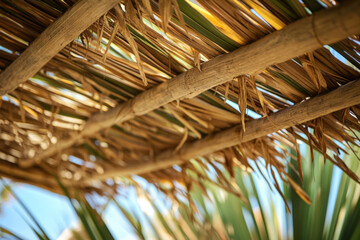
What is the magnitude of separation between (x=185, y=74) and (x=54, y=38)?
30 centimetres

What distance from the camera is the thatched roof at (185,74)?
0.68 meters

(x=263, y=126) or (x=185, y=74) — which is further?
(x=263, y=126)

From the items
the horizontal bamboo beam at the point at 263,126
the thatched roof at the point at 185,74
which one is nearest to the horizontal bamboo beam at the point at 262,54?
the thatched roof at the point at 185,74

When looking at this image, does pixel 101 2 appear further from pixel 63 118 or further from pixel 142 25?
pixel 63 118

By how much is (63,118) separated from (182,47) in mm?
685

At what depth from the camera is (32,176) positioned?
1.73 meters

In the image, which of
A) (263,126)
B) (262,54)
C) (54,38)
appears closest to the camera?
(262,54)

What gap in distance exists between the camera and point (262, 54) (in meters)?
0.68

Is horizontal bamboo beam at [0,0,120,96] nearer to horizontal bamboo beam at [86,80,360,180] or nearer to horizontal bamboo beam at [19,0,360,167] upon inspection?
horizontal bamboo beam at [19,0,360,167]

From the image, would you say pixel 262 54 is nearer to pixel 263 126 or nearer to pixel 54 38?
pixel 263 126

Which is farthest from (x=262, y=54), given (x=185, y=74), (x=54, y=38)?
(x=54, y=38)

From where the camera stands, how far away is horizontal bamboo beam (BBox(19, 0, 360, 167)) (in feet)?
1.84

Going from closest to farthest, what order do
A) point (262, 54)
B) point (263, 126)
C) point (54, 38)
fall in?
point (262, 54) → point (54, 38) → point (263, 126)

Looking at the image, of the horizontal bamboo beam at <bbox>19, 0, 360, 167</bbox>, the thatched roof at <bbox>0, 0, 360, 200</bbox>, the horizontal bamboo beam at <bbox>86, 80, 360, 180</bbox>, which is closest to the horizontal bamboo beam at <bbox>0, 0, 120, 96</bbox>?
the thatched roof at <bbox>0, 0, 360, 200</bbox>
